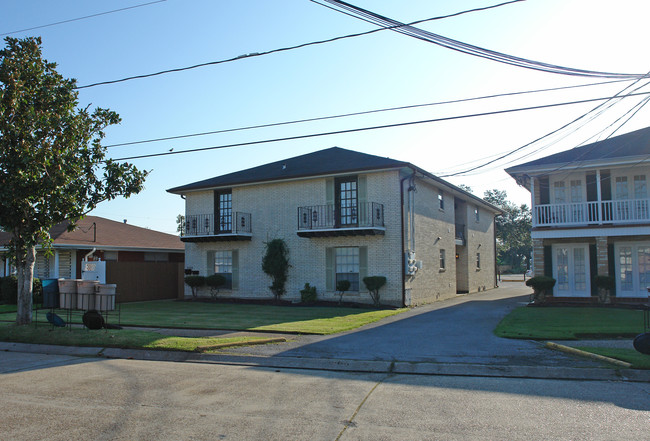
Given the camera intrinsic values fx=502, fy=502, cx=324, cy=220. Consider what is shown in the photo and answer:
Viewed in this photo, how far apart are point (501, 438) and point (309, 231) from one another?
1628cm

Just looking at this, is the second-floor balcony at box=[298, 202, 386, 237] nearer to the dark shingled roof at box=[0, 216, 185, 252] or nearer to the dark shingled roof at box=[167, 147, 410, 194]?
the dark shingled roof at box=[167, 147, 410, 194]

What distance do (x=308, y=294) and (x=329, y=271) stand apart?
134 centimetres

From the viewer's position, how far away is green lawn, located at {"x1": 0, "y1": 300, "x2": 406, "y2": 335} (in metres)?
14.3

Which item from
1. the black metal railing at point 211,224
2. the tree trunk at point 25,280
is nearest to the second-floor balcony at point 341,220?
the black metal railing at point 211,224

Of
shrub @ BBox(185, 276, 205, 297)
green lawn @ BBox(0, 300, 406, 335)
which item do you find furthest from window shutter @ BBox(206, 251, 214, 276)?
green lawn @ BBox(0, 300, 406, 335)

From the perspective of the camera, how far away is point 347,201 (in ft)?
71.2

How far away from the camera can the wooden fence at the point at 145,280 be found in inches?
953

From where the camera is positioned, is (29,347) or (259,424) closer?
(259,424)

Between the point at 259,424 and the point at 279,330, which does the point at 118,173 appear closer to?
the point at 279,330

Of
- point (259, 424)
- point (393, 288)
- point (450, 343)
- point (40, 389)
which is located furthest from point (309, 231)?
point (259, 424)

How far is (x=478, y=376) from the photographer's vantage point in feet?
27.5

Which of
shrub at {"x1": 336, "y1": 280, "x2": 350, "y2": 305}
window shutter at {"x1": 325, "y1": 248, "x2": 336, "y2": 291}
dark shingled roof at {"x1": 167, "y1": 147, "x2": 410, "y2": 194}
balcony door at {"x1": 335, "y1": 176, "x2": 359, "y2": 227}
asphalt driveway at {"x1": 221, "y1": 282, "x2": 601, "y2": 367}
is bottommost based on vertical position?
asphalt driveway at {"x1": 221, "y1": 282, "x2": 601, "y2": 367}

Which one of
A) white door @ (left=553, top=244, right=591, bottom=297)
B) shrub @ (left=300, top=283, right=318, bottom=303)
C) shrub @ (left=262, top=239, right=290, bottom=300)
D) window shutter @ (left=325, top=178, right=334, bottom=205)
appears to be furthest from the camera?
shrub @ (left=262, top=239, right=290, bottom=300)

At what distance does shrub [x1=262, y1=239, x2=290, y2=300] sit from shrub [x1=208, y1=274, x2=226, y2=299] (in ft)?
8.94
